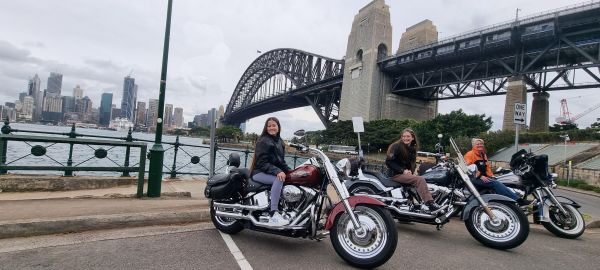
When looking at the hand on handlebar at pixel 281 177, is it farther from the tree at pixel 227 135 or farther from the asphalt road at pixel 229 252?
the tree at pixel 227 135

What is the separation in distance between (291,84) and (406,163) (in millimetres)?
75801

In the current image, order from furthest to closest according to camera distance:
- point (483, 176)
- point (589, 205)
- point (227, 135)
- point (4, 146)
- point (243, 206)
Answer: point (227, 135) → point (589, 205) → point (4, 146) → point (483, 176) → point (243, 206)

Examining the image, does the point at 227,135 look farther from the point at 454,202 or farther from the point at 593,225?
the point at 454,202

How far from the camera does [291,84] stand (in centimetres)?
8006

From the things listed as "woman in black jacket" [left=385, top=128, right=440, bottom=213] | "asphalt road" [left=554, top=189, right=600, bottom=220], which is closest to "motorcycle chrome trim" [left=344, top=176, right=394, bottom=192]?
"woman in black jacket" [left=385, top=128, right=440, bottom=213]

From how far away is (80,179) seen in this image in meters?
6.82

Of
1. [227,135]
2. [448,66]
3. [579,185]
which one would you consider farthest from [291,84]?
[579,185]

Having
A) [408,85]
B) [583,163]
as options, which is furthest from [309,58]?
[583,163]

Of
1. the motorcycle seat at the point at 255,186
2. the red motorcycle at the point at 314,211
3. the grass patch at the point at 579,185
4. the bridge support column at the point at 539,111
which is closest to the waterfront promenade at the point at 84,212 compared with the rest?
the red motorcycle at the point at 314,211

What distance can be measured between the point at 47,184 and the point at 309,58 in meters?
76.8

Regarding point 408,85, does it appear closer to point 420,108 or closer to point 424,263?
point 420,108

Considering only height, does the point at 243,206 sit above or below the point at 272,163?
below

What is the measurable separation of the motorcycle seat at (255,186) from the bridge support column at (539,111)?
50.8 meters

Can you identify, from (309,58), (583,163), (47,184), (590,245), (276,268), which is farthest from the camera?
(309,58)
